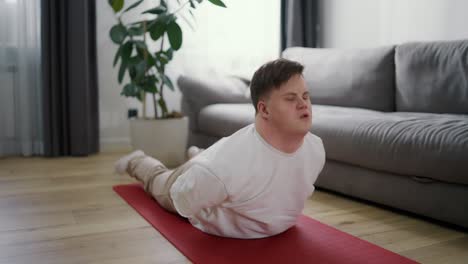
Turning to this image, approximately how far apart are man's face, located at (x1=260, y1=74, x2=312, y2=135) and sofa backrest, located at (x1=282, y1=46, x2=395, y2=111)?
159cm

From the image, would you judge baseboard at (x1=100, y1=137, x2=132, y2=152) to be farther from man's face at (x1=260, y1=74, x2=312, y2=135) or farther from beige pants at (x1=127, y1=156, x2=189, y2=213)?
man's face at (x1=260, y1=74, x2=312, y2=135)

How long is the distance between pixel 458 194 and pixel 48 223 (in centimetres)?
150

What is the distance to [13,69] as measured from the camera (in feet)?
10.7

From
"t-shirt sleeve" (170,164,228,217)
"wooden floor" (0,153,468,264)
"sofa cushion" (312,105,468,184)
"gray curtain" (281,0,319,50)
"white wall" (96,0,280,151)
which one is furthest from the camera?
"gray curtain" (281,0,319,50)

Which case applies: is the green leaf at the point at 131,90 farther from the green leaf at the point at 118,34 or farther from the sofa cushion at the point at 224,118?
the sofa cushion at the point at 224,118

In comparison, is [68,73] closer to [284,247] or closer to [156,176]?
[156,176]

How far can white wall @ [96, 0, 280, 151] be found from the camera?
12.0 ft

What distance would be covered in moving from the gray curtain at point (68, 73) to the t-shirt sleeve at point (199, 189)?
7.06 ft

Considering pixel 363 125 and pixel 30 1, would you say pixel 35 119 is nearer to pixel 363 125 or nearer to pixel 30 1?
pixel 30 1

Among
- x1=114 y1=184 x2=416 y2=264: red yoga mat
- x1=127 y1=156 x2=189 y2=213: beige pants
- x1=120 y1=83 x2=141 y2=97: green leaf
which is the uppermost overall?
x1=120 y1=83 x2=141 y2=97: green leaf

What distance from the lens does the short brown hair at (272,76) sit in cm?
135

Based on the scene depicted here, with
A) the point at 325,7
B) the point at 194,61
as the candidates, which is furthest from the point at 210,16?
the point at 325,7

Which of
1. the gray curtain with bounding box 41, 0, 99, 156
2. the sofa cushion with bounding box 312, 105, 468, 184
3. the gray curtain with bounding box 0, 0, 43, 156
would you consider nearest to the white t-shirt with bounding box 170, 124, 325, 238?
the sofa cushion with bounding box 312, 105, 468, 184

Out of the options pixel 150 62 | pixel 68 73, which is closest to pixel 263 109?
pixel 150 62
